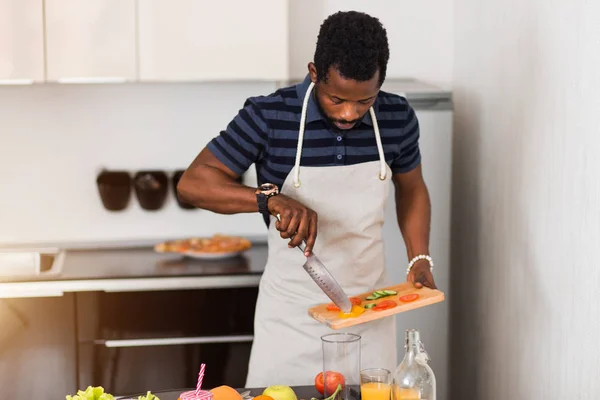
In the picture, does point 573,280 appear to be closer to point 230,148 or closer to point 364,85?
point 364,85

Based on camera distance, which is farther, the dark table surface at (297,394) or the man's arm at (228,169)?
the man's arm at (228,169)

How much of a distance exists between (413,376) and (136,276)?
59.8 inches

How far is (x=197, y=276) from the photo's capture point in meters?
2.86

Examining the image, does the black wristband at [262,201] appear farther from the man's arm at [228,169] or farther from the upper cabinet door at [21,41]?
the upper cabinet door at [21,41]

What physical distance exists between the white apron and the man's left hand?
4.1 inches

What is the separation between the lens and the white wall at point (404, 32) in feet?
10.6

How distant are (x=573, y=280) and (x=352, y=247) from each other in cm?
55

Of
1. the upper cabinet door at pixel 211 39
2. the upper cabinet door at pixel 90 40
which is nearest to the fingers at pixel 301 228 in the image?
the upper cabinet door at pixel 211 39

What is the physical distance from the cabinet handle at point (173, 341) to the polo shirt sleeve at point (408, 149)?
901 mm

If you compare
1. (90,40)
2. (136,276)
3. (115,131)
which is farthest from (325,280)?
(115,131)

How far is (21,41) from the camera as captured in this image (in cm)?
285

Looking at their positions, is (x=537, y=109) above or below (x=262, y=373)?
above

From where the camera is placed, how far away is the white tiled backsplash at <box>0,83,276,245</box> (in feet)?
10.8

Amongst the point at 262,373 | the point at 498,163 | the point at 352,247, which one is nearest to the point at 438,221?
the point at 498,163
